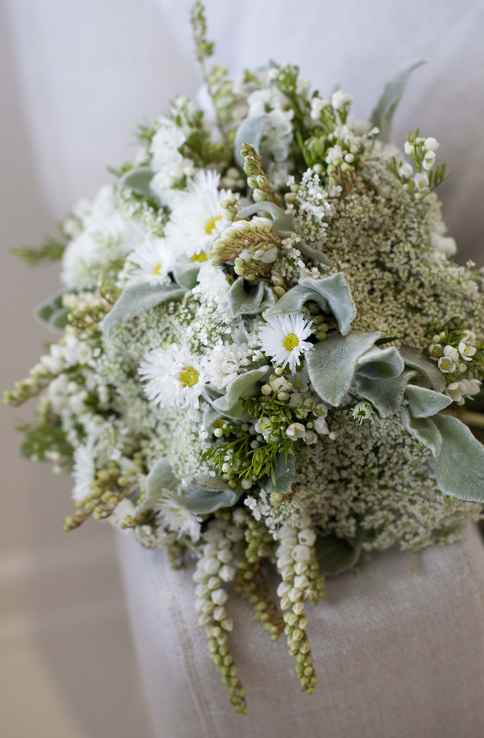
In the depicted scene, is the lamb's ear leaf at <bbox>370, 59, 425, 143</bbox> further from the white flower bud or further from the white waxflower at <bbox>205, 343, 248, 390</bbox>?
the white flower bud

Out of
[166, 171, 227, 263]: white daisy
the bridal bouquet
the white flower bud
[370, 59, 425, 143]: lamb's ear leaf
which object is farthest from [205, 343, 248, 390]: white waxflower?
[370, 59, 425, 143]: lamb's ear leaf

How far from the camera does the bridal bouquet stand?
23.5 inches

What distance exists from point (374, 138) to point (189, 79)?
0.38m

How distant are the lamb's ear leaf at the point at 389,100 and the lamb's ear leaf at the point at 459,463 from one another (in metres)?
0.34

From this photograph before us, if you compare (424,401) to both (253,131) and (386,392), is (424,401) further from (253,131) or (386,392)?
(253,131)

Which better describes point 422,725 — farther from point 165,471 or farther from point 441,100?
point 441,100

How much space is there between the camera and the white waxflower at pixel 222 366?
604 millimetres

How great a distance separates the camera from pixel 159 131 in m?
0.77

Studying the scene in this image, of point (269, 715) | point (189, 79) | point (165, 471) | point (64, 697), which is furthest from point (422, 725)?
point (189, 79)

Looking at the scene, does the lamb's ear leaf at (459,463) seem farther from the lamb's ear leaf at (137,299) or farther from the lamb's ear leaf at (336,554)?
the lamb's ear leaf at (137,299)

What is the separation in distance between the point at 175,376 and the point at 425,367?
0.73 feet

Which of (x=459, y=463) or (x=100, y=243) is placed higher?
(x=100, y=243)

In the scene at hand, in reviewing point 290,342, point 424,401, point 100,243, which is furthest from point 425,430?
point 100,243

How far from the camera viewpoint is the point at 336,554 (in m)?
0.74
